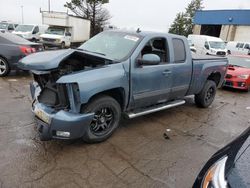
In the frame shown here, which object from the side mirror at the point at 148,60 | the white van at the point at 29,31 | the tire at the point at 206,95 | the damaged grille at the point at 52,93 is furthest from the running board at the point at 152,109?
the white van at the point at 29,31

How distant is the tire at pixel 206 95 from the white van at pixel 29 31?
17.9 meters

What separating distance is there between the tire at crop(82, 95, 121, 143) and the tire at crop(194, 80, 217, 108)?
302cm

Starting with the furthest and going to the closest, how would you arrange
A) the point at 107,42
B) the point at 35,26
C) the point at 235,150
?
the point at 35,26
the point at 107,42
the point at 235,150

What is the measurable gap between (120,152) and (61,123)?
105 cm

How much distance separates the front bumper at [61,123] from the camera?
10.8ft

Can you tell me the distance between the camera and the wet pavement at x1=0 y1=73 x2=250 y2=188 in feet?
9.96

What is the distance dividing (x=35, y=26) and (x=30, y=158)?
21200 mm

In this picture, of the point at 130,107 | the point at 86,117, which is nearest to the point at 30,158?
the point at 86,117

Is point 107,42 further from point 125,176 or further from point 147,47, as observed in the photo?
point 125,176

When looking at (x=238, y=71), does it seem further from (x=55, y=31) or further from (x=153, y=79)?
(x=55, y=31)

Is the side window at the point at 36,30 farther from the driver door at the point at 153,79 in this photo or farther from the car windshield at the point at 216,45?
the driver door at the point at 153,79

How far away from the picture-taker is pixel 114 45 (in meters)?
4.52

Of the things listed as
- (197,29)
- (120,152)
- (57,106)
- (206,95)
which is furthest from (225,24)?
(57,106)

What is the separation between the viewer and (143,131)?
456 centimetres
